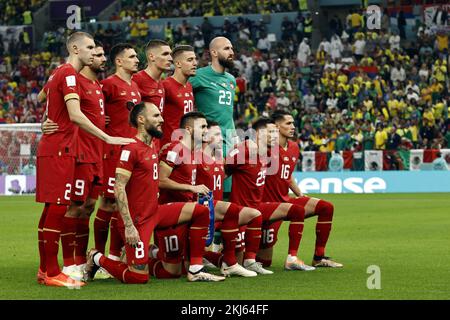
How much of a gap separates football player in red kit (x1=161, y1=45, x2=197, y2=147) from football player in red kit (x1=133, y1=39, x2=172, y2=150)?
21cm

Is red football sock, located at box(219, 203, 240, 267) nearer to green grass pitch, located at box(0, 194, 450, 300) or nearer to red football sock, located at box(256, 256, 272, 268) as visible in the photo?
green grass pitch, located at box(0, 194, 450, 300)

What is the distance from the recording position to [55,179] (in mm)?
9688

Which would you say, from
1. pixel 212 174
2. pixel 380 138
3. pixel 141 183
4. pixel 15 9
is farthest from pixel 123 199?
pixel 15 9

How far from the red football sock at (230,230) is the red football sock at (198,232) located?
56 centimetres

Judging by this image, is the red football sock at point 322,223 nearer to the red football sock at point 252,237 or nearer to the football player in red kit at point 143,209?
the red football sock at point 252,237

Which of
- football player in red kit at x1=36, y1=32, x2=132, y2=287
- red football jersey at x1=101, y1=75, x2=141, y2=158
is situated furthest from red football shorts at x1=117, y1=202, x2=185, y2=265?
red football jersey at x1=101, y1=75, x2=141, y2=158

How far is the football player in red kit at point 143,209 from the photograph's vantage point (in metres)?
9.68

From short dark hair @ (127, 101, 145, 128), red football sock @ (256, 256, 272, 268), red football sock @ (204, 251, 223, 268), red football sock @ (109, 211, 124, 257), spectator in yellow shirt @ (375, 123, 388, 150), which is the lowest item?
spectator in yellow shirt @ (375, 123, 388, 150)

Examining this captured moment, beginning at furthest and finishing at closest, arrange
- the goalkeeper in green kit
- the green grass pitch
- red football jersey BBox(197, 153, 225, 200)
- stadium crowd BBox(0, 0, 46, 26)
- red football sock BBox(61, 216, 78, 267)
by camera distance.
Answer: stadium crowd BBox(0, 0, 46, 26), the goalkeeper in green kit, red football jersey BBox(197, 153, 225, 200), red football sock BBox(61, 216, 78, 267), the green grass pitch

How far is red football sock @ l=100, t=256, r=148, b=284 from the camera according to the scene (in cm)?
991

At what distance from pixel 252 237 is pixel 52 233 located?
2.38 meters

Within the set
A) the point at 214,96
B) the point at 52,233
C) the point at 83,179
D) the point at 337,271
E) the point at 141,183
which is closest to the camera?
the point at 52,233

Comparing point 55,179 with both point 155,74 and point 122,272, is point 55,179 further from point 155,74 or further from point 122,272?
point 155,74
